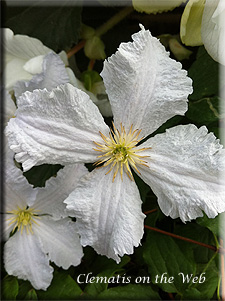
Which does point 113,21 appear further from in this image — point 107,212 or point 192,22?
point 107,212

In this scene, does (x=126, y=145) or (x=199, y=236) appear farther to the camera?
(x=199, y=236)

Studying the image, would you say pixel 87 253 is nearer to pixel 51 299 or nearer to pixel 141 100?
pixel 51 299

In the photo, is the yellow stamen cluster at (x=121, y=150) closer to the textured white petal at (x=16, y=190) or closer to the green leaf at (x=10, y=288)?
the textured white petal at (x=16, y=190)

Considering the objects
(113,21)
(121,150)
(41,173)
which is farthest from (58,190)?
(113,21)

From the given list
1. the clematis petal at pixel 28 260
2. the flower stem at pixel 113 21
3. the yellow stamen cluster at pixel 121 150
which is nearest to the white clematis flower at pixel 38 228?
the clematis petal at pixel 28 260

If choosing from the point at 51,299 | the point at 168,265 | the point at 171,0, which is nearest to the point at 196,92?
the point at 171,0
